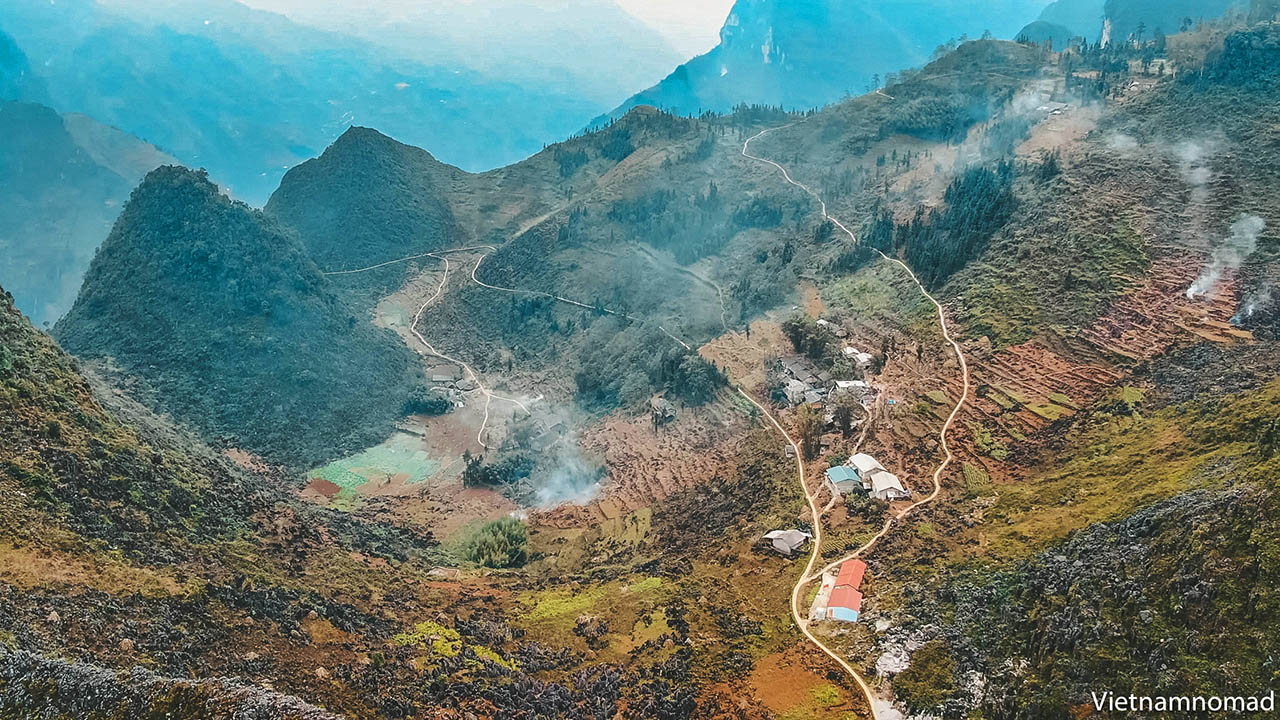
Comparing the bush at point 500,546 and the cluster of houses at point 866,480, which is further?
Result: the bush at point 500,546

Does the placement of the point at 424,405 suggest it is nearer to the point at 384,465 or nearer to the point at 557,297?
the point at 384,465

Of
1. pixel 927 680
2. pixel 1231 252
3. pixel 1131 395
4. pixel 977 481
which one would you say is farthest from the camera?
pixel 1231 252

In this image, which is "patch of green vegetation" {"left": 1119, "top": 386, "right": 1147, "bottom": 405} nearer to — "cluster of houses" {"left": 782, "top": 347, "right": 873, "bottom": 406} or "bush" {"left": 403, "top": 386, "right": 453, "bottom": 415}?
"cluster of houses" {"left": 782, "top": 347, "right": 873, "bottom": 406}

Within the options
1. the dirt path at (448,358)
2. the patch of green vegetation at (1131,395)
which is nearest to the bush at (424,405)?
the dirt path at (448,358)

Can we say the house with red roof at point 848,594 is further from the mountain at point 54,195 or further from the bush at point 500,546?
the mountain at point 54,195

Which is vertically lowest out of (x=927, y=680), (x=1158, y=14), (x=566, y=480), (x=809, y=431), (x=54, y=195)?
(x=927, y=680)

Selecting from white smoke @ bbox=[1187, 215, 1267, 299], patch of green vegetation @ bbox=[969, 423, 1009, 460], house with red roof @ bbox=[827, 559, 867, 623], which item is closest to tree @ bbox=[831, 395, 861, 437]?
patch of green vegetation @ bbox=[969, 423, 1009, 460]

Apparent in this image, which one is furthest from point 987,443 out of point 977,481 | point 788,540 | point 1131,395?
point 788,540
